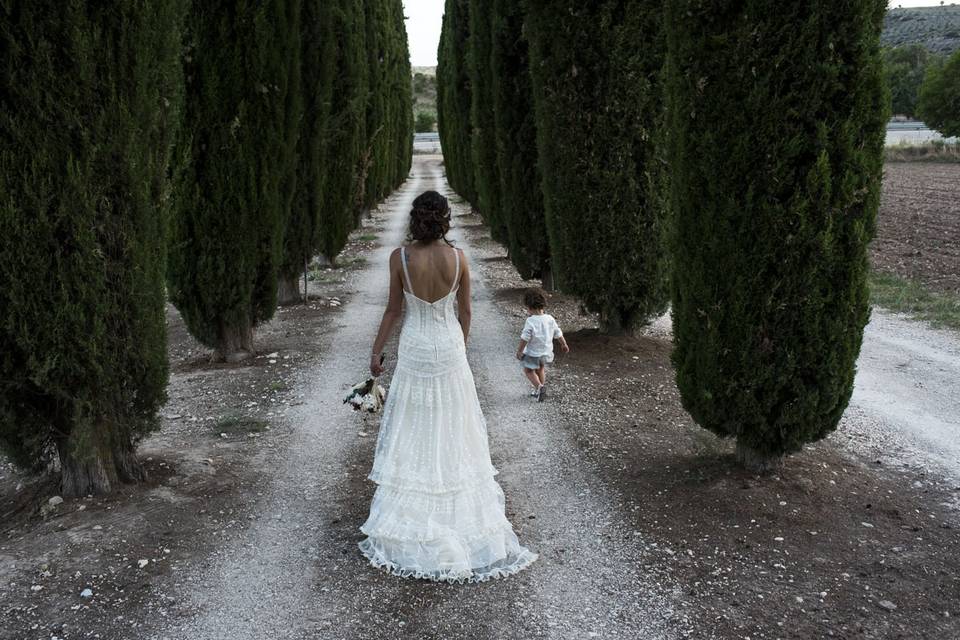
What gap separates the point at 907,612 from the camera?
3832 mm

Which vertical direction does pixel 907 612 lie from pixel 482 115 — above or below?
below

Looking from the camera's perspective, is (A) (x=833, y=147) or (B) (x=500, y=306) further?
(B) (x=500, y=306)

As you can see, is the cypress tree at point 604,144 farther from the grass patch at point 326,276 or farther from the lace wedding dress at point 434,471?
the grass patch at point 326,276

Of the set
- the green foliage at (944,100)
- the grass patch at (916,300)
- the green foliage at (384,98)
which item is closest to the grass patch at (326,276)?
the green foliage at (384,98)

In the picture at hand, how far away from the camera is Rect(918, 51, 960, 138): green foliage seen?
44.5 metres

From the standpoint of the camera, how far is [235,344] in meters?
9.18

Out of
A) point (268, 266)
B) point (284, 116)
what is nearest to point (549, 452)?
point (268, 266)

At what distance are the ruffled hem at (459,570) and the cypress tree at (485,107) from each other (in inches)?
408

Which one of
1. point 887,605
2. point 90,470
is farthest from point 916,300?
point 90,470

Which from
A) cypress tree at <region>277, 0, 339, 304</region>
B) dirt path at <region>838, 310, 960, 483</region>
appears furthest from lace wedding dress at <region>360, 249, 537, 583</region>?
cypress tree at <region>277, 0, 339, 304</region>

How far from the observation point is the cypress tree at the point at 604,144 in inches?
341

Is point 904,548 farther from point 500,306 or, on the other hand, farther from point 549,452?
point 500,306

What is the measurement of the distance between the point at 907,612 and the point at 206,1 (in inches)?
308

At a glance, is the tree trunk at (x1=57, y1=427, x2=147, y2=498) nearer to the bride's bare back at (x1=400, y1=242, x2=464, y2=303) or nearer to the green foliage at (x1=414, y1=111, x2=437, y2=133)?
the bride's bare back at (x1=400, y1=242, x2=464, y2=303)
